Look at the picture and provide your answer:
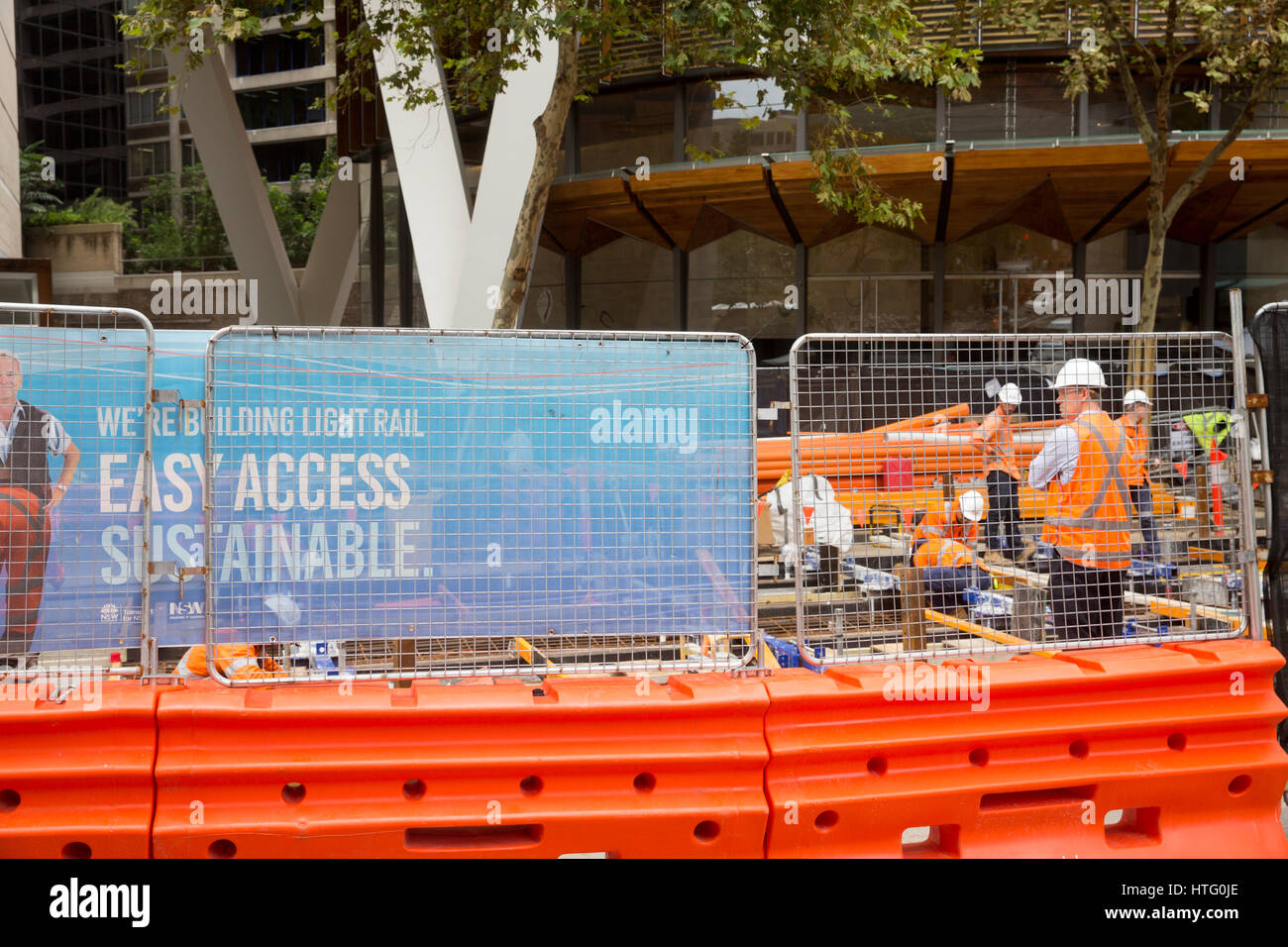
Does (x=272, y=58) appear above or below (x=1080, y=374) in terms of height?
above

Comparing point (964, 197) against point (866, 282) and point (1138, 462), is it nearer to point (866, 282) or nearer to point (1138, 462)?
point (866, 282)

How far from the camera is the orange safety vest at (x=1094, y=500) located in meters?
5.80

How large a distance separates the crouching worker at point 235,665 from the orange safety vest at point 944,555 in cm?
342

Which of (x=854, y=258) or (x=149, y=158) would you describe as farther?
(x=149, y=158)

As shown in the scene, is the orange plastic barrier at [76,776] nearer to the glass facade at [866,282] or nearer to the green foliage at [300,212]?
the glass facade at [866,282]

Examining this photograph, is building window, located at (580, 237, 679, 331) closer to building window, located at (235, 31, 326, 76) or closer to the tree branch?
the tree branch

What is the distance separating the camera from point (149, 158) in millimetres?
79812

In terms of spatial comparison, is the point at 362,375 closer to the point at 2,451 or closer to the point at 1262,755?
the point at 2,451

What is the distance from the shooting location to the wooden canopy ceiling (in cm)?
1886

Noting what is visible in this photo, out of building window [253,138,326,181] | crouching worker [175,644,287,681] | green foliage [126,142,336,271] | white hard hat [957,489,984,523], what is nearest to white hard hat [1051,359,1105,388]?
white hard hat [957,489,984,523]

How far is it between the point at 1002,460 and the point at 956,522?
43cm

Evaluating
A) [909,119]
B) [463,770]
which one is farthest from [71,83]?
[463,770]

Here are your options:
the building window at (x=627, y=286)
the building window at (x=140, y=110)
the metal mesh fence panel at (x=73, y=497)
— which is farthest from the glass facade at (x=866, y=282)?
the building window at (x=140, y=110)

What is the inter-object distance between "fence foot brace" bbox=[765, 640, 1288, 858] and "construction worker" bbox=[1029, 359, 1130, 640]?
0.77 meters
